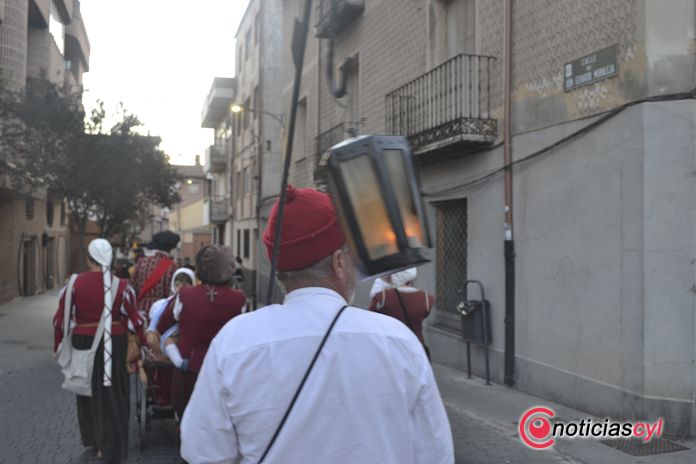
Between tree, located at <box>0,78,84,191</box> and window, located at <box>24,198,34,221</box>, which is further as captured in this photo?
window, located at <box>24,198,34,221</box>

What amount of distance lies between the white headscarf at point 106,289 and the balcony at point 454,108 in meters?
5.32

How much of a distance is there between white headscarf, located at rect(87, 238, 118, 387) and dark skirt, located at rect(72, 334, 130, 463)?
51 millimetres

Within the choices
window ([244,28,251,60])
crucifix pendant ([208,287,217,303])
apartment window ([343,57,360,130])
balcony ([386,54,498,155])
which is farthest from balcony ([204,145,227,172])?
crucifix pendant ([208,287,217,303])

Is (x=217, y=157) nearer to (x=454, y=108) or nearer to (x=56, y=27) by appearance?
(x=56, y=27)

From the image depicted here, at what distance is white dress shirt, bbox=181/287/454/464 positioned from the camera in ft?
5.34

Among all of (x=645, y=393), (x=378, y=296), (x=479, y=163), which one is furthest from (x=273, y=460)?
(x=479, y=163)

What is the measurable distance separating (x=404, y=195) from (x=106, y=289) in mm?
3884

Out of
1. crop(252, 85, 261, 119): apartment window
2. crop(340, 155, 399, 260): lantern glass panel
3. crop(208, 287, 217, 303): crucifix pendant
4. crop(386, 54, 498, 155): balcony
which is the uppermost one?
crop(252, 85, 261, 119): apartment window

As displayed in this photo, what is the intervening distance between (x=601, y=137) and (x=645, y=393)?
2644 mm

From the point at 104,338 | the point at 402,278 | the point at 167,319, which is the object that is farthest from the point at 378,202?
the point at 104,338

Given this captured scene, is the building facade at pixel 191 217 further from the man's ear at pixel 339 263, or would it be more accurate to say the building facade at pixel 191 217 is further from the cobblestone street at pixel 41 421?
the man's ear at pixel 339 263

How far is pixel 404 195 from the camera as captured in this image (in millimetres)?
1854

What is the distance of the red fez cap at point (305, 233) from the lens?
1.82 meters

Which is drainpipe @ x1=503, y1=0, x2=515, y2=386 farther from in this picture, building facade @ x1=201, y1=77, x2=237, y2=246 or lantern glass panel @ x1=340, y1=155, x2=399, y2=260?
building facade @ x1=201, y1=77, x2=237, y2=246
